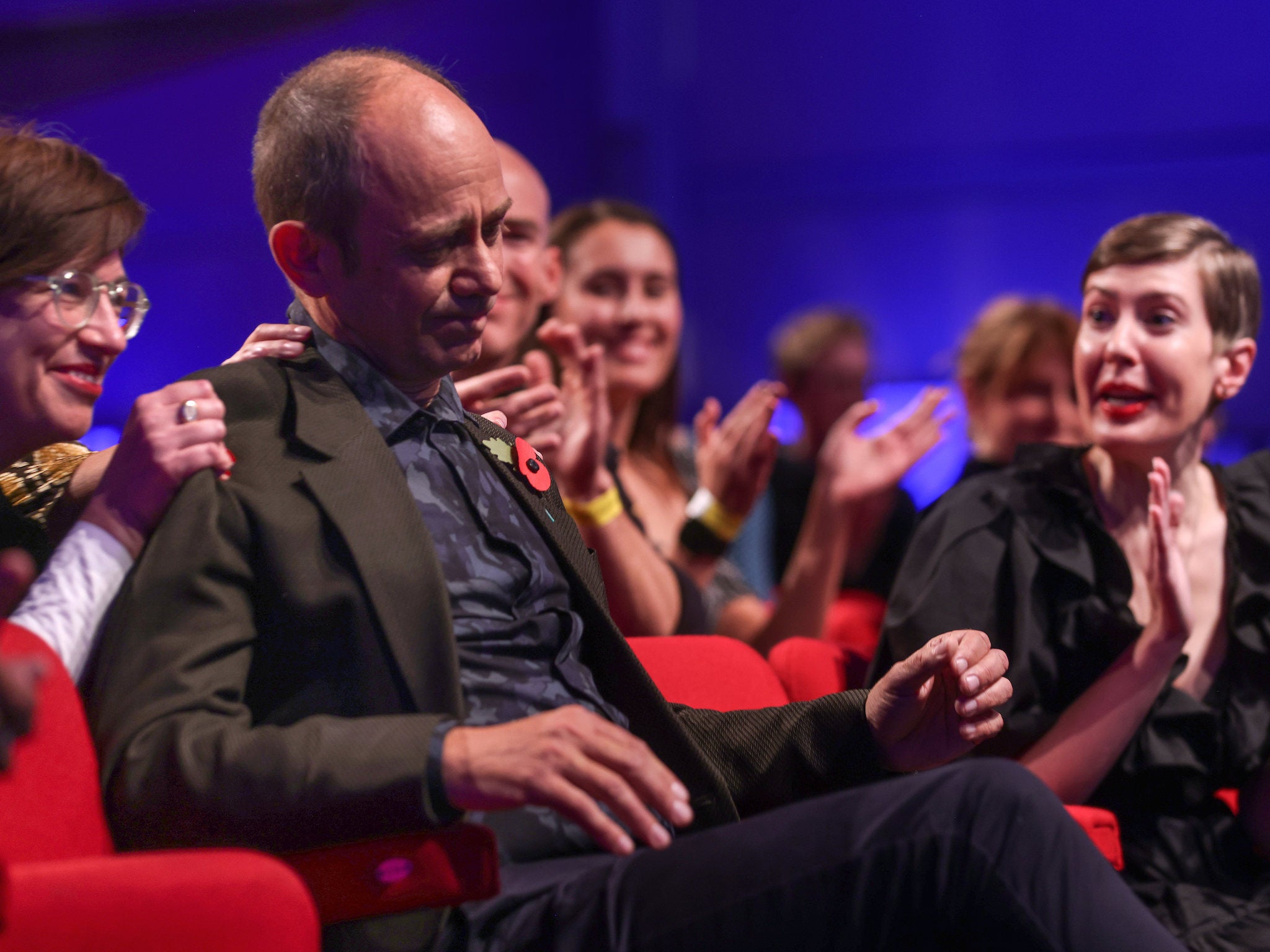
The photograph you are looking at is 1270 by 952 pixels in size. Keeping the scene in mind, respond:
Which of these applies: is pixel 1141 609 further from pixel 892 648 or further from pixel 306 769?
pixel 306 769

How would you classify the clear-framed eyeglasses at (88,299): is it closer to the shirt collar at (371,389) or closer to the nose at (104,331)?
the nose at (104,331)

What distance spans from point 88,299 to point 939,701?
113 centimetres

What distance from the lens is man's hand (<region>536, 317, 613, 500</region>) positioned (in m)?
2.29

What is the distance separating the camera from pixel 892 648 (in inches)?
77.9

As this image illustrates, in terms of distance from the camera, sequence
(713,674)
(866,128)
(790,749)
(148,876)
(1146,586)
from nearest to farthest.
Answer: (148,876) → (790,749) → (713,674) → (1146,586) → (866,128)

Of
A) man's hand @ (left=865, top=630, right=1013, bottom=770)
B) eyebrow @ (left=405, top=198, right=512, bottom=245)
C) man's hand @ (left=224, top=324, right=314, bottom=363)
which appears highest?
eyebrow @ (left=405, top=198, right=512, bottom=245)

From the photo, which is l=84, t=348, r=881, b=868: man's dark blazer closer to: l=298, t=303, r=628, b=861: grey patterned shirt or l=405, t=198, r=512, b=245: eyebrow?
l=298, t=303, r=628, b=861: grey patterned shirt

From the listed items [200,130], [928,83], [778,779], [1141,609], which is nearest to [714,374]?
[928,83]

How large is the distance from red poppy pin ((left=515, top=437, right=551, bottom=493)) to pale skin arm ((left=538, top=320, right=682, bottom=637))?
2.34ft

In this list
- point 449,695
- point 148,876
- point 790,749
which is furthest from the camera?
point 790,749

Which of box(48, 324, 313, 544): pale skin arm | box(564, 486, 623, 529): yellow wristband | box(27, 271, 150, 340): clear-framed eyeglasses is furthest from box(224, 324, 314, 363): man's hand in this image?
box(564, 486, 623, 529): yellow wristband

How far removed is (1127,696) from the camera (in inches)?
74.2

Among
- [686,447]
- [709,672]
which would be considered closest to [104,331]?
[709,672]

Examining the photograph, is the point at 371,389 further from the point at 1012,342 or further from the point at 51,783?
the point at 1012,342
